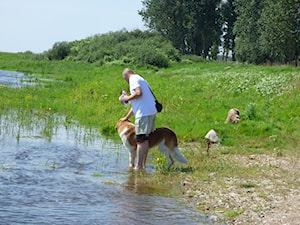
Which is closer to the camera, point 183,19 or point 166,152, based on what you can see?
point 166,152

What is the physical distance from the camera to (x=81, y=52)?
Result: 6019 cm

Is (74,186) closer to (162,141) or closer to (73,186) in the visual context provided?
(73,186)

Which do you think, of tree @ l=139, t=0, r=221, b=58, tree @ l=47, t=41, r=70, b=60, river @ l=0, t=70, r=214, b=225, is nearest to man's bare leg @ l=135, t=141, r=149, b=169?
river @ l=0, t=70, r=214, b=225

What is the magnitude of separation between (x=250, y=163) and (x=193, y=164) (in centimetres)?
125

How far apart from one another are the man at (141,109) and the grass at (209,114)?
563mm

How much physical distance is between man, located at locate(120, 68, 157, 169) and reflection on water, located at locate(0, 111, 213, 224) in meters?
0.62

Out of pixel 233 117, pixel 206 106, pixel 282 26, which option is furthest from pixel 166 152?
pixel 282 26

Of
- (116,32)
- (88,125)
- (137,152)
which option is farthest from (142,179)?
(116,32)

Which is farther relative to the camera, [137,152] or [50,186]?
[137,152]

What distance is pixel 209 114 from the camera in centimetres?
1758

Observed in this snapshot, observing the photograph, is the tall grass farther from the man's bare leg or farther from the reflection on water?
the man's bare leg

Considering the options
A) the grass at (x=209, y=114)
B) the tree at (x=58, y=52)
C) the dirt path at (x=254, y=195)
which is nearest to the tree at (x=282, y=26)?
the grass at (x=209, y=114)

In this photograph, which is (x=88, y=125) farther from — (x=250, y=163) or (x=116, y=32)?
(x=116, y=32)

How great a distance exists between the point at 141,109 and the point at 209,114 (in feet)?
24.8
